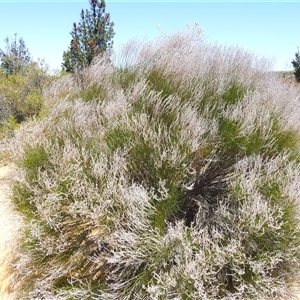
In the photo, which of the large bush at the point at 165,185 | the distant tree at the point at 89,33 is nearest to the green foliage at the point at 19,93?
the distant tree at the point at 89,33

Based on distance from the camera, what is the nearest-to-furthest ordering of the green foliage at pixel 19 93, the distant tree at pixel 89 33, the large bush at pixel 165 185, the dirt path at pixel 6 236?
the large bush at pixel 165 185 < the dirt path at pixel 6 236 < the green foliage at pixel 19 93 < the distant tree at pixel 89 33

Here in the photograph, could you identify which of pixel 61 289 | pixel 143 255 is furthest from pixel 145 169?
pixel 61 289

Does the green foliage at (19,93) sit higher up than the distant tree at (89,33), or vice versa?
the distant tree at (89,33)

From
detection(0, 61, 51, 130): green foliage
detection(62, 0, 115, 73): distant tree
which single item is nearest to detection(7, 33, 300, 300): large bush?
detection(0, 61, 51, 130): green foliage

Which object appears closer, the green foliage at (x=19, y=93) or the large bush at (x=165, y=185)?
the large bush at (x=165, y=185)

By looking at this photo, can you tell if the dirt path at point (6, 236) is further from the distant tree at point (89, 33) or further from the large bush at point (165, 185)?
the distant tree at point (89, 33)

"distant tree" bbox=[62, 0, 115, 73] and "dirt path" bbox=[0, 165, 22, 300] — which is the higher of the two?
"distant tree" bbox=[62, 0, 115, 73]

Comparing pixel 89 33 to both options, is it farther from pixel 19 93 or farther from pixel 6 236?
pixel 6 236

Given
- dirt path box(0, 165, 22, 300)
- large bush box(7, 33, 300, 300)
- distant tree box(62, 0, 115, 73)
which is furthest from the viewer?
distant tree box(62, 0, 115, 73)

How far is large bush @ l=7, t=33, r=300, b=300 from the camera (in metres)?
2.71

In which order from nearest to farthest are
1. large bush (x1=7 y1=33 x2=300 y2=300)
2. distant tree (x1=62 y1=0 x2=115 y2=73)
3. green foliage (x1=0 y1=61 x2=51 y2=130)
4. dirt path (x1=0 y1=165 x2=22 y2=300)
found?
large bush (x1=7 y1=33 x2=300 y2=300)
dirt path (x1=0 y1=165 x2=22 y2=300)
green foliage (x1=0 y1=61 x2=51 y2=130)
distant tree (x1=62 y1=0 x2=115 y2=73)

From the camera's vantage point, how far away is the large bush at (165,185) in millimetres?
2715

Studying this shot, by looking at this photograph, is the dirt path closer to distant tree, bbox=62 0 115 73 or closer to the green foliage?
the green foliage

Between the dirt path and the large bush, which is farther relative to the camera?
the dirt path
